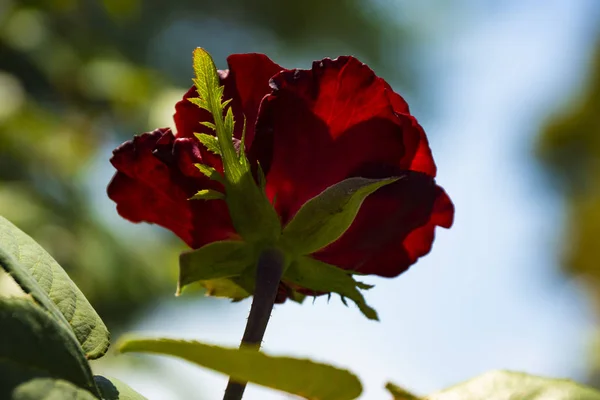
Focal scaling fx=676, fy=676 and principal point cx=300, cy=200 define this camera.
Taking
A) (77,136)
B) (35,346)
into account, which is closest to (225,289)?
(35,346)

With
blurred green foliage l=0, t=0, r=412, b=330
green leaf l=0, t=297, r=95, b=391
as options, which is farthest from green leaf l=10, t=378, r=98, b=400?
blurred green foliage l=0, t=0, r=412, b=330

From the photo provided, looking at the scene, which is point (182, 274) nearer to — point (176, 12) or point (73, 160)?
point (73, 160)

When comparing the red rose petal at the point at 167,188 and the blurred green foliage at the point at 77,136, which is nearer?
the red rose petal at the point at 167,188

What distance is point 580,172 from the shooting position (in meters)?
8.23

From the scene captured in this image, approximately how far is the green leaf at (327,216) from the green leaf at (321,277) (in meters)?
0.01

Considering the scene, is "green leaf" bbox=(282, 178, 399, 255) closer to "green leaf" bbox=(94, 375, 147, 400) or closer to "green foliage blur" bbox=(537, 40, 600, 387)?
"green leaf" bbox=(94, 375, 147, 400)

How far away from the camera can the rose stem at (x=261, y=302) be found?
1.03 ft

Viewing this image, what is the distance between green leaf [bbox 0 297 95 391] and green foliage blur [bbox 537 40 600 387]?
6755 millimetres

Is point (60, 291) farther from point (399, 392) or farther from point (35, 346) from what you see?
point (399, 392)

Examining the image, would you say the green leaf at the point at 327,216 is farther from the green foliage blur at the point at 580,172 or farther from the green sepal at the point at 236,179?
the green foliage blur at the point at 580,172

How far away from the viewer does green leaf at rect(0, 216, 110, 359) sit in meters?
0.35

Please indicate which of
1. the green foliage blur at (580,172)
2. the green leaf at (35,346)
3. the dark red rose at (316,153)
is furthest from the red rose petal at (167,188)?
the green foliage blur at (580,172)

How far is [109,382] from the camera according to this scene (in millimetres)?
354

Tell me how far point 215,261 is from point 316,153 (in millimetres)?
94
